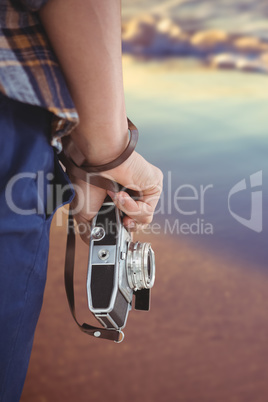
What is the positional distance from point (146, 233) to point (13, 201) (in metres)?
1.33

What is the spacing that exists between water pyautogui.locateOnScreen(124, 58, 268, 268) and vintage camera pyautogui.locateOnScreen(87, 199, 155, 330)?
0.96 m

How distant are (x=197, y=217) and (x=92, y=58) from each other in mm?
1232

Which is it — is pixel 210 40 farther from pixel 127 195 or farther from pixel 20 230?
pixel 20 230

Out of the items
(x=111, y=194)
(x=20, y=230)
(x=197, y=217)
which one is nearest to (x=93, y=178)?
(x=111, y=194)

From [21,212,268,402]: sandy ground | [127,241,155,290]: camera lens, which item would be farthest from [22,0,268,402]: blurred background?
[127,241,155,290]: camera lens

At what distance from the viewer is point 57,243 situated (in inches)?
69.1

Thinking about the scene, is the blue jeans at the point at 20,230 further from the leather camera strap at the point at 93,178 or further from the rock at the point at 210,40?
the rock at the point at 210,40

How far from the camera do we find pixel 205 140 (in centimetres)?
165

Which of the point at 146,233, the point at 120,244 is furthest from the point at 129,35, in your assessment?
the point at 120,244

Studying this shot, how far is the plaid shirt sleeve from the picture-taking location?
0.38 meters

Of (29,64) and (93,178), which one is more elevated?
(29,64)

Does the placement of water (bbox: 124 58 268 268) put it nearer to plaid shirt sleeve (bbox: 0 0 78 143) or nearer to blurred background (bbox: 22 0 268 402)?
blurred background (bbox: 22 0 268 402)

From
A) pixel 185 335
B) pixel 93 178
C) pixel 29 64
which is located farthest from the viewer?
pixel 185 335

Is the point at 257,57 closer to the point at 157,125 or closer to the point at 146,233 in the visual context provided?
the point at 157,125
